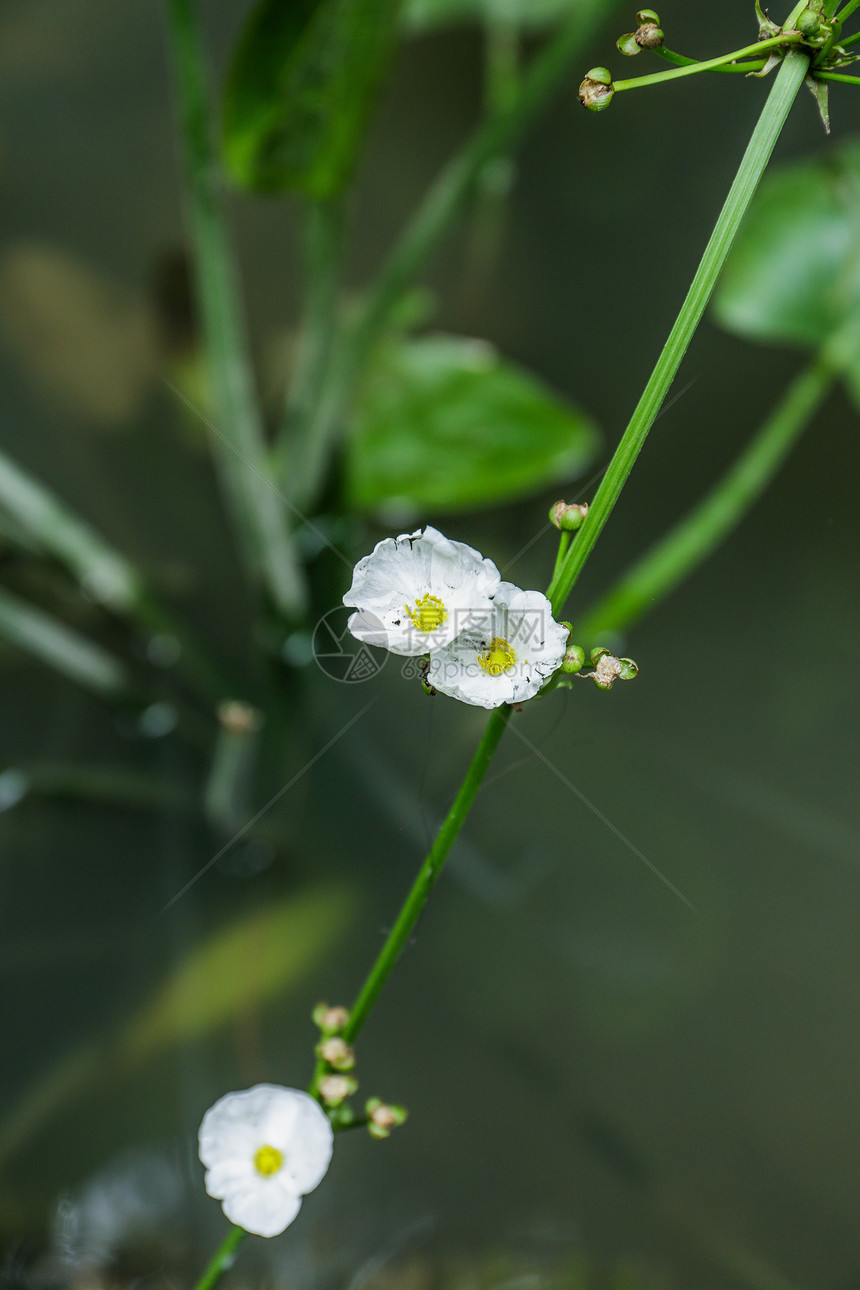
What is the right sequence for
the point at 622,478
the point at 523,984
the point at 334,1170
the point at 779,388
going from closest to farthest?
1. the point at 622,478
2. the point at 334,1170
3. the point at 523,984
4. the point at 779,388

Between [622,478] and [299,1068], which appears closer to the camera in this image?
[622,478]

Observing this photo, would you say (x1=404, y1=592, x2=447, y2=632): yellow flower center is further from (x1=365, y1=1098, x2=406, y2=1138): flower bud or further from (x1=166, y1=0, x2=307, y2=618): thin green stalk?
(x1=166, y1=0, x2=307, y2=618): thin green stalk

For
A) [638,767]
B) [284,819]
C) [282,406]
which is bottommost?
[638,767]

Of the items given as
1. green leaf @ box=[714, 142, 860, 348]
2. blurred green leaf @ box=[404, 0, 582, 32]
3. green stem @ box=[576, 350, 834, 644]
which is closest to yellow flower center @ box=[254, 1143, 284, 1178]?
A: green stem @ box=[576, 350, 834, 644]

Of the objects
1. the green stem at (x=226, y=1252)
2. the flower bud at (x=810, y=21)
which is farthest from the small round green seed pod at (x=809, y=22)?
the green stem at (x=226, y=1252)

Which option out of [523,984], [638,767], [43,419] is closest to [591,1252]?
[523,984]

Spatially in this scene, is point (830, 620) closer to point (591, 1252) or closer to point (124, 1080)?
point (591, 1252)

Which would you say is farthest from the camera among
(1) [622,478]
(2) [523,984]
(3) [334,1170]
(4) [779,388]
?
(4) [779,388]
